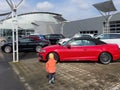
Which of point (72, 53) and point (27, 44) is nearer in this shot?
point (72, 53)

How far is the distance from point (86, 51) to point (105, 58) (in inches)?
42.7

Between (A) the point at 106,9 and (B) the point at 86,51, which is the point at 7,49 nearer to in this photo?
(B) the point at 86,51

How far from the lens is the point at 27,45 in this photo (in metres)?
28.1

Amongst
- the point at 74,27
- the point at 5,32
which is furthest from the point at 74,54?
the point at 5,32

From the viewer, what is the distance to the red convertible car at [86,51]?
1647 centimetres

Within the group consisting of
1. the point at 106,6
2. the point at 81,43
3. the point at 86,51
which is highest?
the point at 106,6

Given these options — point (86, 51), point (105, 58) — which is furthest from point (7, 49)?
point (105, 58)

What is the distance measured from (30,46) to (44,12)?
7468 centimetres

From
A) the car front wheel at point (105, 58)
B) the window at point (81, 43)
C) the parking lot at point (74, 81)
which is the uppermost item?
the window at point (81, 43)

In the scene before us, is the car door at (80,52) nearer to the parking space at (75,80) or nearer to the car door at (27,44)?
the parking space at (75,80)

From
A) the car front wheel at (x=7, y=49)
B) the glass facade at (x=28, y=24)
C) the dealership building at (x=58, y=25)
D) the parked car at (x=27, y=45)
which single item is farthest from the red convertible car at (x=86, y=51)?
the glass facade at (x=28, y=24)

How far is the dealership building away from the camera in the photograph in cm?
5594

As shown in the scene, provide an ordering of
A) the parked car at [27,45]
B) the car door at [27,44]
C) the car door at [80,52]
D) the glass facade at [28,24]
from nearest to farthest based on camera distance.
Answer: the car door at [80,52], the parked car at [27,45], the car door at [27,44], the glass facade at [28,24]

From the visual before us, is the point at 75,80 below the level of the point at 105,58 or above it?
below
